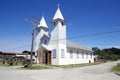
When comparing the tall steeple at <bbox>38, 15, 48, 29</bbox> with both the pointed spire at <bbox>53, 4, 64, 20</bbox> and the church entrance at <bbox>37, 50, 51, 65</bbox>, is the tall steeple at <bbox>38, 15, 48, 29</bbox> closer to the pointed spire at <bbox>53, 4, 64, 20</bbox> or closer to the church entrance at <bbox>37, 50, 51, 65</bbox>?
the pointed spire at <bbox>53, 4, 64, 20</bbox>

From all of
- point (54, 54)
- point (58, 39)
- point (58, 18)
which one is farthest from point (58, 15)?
point (54, 54)

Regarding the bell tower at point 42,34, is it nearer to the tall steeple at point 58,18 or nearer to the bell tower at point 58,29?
the bell tower at point 58,29

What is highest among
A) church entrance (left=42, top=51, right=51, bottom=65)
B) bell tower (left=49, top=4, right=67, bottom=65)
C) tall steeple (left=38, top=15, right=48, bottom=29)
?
tall steeple (left=38, top=15, right=48, bottom=29)

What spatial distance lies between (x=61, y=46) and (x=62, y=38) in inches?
64.0

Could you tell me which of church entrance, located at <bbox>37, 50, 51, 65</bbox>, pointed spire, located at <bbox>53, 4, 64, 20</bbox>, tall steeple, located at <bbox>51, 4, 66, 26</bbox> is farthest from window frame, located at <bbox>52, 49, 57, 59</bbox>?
pointed spire, located at <bbox>53, 4, 64, 20</bbox>

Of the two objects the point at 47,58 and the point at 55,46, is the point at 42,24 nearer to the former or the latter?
the point at 55,46

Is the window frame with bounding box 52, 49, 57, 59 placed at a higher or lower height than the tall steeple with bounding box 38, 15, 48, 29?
lower

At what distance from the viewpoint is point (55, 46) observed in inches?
1170

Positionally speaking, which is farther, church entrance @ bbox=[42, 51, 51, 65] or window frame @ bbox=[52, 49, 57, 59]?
church entrance @ bbox=[42, 51, 51, 65]

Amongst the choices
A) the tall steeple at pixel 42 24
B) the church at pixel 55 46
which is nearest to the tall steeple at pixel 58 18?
the church at pixel 55 46

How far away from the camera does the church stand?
96.6 ft

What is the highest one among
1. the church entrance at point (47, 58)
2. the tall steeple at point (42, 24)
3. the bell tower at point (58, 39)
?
the tall steeple at point (42, 24)

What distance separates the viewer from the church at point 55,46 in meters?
29.4

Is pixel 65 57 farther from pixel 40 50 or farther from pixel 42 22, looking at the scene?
pixel 42 22
